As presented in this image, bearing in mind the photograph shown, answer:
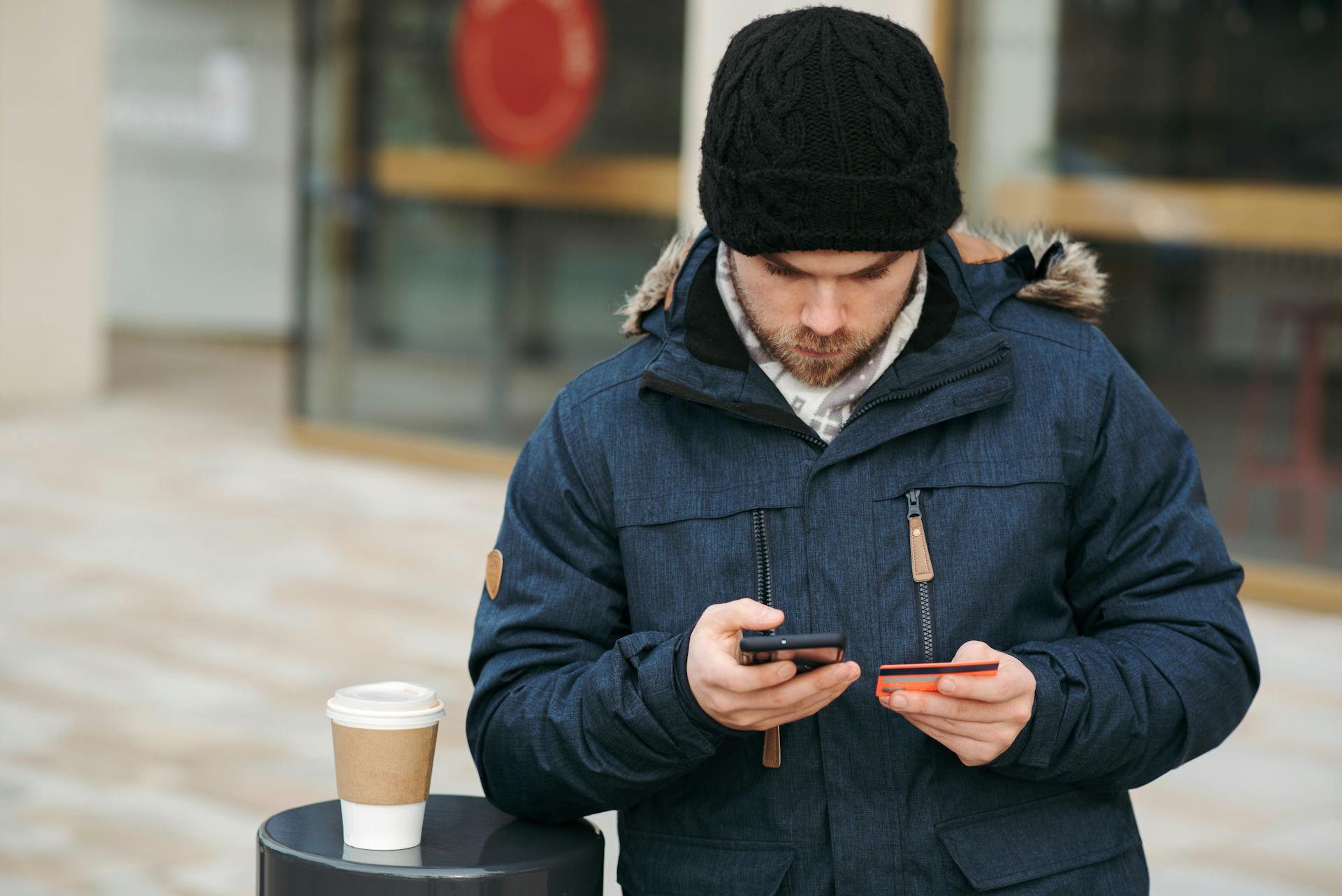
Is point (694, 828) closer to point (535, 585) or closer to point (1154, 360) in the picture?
point (535, 585)

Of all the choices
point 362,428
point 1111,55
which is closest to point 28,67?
point 362,428

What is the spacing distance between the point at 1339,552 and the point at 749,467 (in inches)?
214

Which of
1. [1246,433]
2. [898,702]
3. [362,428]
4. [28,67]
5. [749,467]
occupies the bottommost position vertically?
[362,428]

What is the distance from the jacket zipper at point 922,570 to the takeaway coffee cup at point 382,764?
520 mm

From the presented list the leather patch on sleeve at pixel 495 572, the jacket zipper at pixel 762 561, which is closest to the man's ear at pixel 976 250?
the jacket zipper at pixel 762 561

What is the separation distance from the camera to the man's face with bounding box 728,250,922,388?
1.83m

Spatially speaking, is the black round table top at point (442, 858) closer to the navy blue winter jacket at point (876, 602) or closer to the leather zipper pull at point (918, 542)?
the navy blue winter jacket at point (876, 602)

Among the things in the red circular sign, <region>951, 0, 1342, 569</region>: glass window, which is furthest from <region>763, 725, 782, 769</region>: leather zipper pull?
the red circular sign

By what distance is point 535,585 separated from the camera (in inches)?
74.2

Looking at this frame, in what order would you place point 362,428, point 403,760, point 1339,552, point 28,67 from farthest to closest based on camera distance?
point 28,67, point 362,428, point 1339,552, point 403,760

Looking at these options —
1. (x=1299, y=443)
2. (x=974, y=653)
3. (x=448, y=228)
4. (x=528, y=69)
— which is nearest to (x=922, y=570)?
(x=974, y=653)

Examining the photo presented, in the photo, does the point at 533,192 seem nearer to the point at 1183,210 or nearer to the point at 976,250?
the point at 1183,210

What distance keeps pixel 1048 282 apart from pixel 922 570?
41 cm

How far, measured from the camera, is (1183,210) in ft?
22.2
